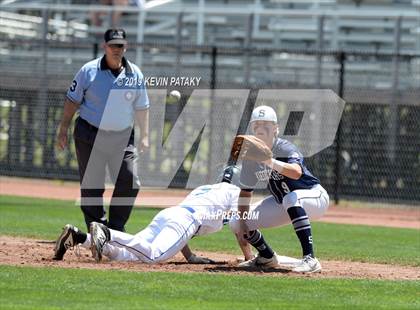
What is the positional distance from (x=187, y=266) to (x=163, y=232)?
674mm

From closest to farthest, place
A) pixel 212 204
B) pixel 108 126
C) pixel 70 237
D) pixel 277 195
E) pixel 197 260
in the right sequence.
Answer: pixel 70 237, pixel 212 204, pixel 277 195, pixel 197 260, pixel 108 126

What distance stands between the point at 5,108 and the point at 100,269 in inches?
681

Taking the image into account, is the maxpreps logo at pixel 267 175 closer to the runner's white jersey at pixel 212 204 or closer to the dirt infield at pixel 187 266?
the runner's white jersey at pixel 212 204

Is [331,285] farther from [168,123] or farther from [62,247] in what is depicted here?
[168,123]

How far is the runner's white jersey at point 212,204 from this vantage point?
995cm

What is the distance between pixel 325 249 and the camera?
520 inches

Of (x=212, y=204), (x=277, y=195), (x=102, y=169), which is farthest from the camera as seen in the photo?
(x=102, y=169)

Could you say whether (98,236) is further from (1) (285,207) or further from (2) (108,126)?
(2) (108,126)

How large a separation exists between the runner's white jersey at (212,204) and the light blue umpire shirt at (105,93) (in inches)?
80.3

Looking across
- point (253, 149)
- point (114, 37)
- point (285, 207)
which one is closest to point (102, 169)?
point (114, 37)

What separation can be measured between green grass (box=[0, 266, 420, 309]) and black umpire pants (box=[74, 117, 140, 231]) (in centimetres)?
246

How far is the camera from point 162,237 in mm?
9766

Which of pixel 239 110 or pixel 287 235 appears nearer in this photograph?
pixel 287 235

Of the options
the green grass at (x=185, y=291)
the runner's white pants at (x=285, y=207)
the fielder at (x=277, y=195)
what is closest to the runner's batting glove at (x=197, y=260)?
the fielder at (x=277, y=195)
